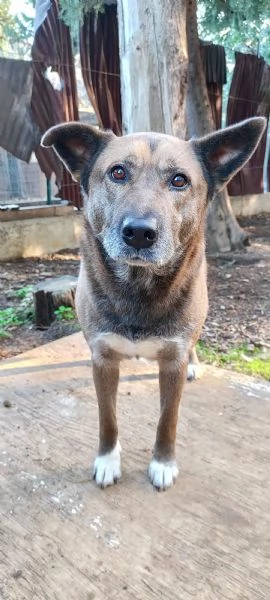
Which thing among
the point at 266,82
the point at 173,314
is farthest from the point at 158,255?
the point at 266,82

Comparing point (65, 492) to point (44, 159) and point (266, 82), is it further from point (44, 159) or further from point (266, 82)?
point (266, 82)

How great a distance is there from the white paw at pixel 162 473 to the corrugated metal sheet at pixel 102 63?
19.2 ft

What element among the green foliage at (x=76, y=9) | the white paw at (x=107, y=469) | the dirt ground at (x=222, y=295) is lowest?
the dirt ground at (x=222, y=295)

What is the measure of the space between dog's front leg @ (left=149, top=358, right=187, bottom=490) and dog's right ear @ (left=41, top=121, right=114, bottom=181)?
901 mm

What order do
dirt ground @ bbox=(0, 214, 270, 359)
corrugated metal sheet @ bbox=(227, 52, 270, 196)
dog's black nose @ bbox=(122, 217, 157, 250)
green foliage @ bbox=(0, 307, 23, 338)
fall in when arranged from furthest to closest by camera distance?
corrugated metal sheet @ bbox=(227, 52, 270, 196)
green foliage @ bbox=(0, 307, 23, 338)
dirt ground @ bbox=(0, 214, 270, 359)
dog's black nose @ bbox=(122, 217, 157, 250)

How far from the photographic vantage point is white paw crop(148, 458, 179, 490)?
1.91 meters

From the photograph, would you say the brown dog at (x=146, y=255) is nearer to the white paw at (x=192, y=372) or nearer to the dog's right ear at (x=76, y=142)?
the dog's right ear at (x=76, y=142)

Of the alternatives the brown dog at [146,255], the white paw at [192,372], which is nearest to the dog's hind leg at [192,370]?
the white paw at [192,372]

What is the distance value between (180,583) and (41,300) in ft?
9.31

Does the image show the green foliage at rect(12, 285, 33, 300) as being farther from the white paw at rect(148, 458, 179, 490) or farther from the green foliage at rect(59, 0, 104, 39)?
the green foliage at rect(59, 0, 104, 39)

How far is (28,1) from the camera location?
7.57 metres

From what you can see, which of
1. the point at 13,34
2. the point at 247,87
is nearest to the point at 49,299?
the point at 247,87

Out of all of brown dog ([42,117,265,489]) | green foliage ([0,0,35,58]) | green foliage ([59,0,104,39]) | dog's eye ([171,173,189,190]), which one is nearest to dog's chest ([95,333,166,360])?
brown dog ([42,117,265,489])

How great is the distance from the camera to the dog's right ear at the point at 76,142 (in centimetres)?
180
